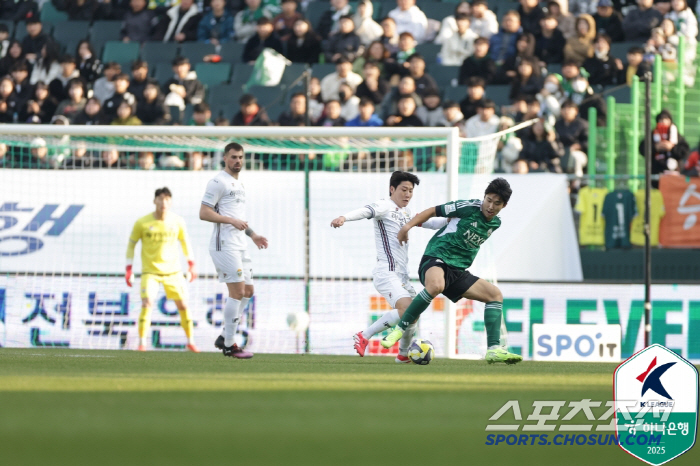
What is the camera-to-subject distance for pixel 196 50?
722 inches

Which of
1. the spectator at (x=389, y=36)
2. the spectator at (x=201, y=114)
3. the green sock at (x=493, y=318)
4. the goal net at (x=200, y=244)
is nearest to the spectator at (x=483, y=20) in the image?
the spectator at (x=389, y=36)

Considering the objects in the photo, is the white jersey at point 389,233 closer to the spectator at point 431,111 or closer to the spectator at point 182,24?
the spectator at point 431,111

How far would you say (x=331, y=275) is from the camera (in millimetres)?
13555

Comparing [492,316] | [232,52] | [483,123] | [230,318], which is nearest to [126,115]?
[232,52]

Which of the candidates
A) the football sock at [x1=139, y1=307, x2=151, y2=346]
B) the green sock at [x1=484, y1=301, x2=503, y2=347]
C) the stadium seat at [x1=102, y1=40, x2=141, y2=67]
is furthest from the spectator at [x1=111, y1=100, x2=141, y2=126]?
the green sock at [x1=484, y1=301, x2=503, y2=347]

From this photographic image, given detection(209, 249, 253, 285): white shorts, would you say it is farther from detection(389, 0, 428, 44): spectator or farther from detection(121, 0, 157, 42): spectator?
detection(121, 0, 157, 42): spectator

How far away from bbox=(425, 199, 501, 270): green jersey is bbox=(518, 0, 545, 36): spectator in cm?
834

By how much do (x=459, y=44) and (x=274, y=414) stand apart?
1205 cm

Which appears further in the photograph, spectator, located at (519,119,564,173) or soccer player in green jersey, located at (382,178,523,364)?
spectator, located at (519,119,564,173)

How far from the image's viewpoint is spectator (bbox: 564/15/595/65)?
1653 centimetres

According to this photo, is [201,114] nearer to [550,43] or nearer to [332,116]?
[332,116]

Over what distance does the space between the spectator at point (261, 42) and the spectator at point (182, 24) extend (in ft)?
4.87

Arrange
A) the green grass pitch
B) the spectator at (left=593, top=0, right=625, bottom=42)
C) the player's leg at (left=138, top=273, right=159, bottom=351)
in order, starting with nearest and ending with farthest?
1. the green grass pitch
2. the player's leg at (left=138, top=273, right=159, bottom=351)
3. the spectator at (left=593, top=0, right=625, bottom=42)

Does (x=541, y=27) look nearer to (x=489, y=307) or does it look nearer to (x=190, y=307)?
(x=190, y=307)
